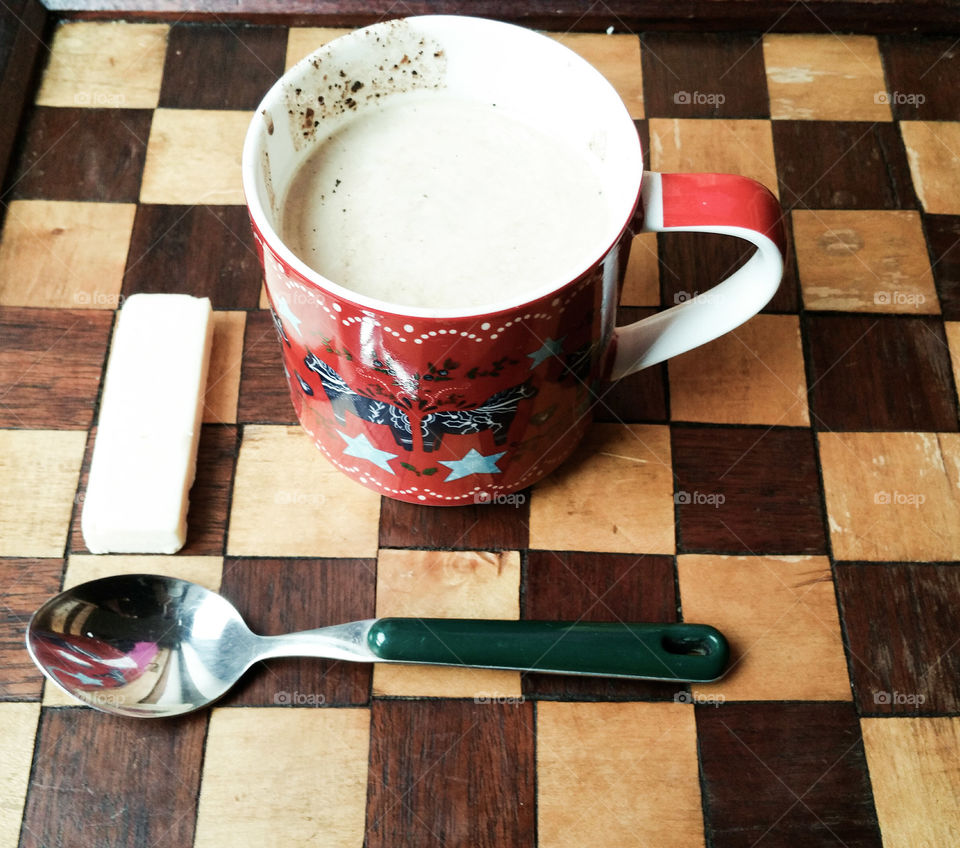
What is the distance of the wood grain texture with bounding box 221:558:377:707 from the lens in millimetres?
558

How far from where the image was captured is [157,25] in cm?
78

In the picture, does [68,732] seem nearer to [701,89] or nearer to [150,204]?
[150,204]

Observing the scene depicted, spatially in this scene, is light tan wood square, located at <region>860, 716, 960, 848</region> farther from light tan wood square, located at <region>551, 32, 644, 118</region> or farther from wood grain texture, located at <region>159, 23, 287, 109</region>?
wood grain texture, located at <region>159, 23, 287, 109</region>

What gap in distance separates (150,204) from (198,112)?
92 millimetres

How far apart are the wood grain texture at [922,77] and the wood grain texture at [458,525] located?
18.3 inches

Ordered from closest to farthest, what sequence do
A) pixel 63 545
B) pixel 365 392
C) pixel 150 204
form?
1. pixel 365 392
2. pixel 63 545
3. pixel 150 204

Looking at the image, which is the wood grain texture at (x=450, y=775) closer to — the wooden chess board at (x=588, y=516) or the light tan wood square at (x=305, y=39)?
the wooden chess board at (x=588, y=516)

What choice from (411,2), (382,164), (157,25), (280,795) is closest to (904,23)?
(411,2)

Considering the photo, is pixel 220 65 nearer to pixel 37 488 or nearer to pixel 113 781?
pixel 37 488

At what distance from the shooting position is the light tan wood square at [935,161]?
28.6 inches

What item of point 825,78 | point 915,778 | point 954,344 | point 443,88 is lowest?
point 915,778

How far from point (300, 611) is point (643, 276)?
34 cm

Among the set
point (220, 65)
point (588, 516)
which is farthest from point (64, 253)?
point (588, 516)

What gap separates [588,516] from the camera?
24.2 inches
